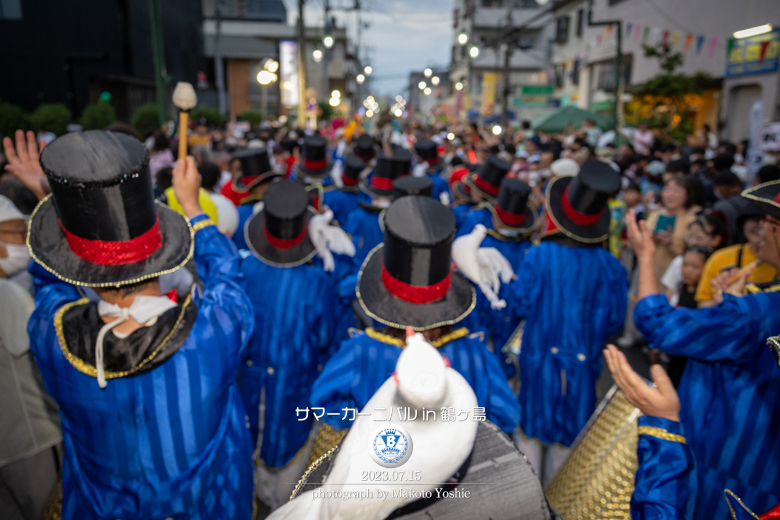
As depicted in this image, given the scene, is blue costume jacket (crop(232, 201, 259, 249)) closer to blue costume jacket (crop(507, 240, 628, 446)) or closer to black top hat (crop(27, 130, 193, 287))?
blue costume jacket (crop(507, 240, 628, 446))

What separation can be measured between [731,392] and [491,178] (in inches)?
142

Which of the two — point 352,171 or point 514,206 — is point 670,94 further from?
point 514,206

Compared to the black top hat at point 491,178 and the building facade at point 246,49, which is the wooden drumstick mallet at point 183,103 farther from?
the building facade at point 246,49

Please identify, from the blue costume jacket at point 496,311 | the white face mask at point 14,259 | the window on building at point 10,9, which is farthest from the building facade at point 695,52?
the window on building at point 10,9

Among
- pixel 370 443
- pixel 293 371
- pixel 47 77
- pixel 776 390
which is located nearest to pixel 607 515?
pixel 776 390

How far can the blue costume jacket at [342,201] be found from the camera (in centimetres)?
632

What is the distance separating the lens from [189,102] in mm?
2361

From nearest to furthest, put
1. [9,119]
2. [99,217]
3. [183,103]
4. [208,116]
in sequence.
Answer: [99,217] < [183,103] < [9,119] < [208,116]

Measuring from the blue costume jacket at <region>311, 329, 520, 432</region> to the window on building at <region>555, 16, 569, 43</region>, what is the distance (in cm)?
3463

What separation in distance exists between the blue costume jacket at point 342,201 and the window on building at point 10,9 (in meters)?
22.1

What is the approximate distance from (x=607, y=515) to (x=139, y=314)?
1925 mm

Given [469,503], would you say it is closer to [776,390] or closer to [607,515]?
[607,515]

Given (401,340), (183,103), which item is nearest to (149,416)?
(401,340)

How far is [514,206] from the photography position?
462 cm
